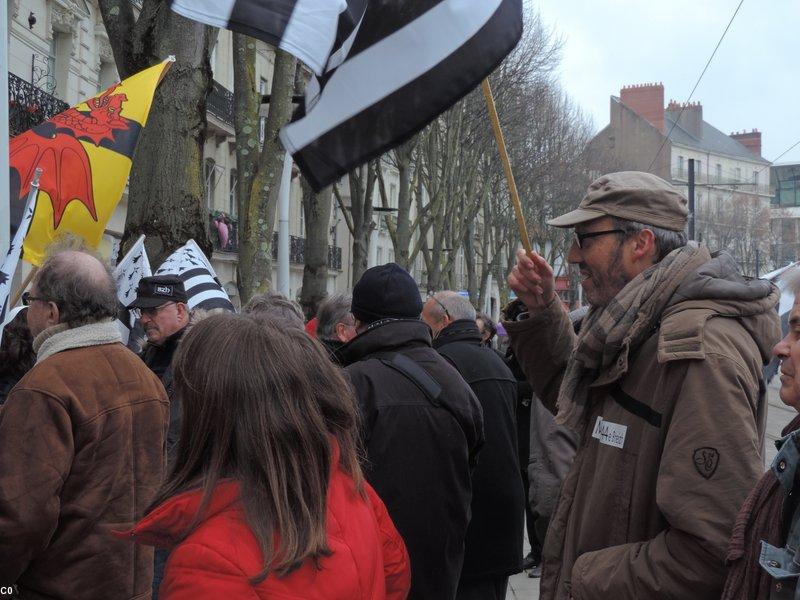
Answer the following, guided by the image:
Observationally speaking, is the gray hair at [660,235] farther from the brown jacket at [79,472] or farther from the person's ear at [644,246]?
the brown jacket at [79,472]

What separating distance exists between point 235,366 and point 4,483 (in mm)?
1337

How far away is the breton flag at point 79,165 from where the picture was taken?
485 cm

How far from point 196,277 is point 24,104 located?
11970mm

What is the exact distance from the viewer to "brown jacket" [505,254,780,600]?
217 centimetres

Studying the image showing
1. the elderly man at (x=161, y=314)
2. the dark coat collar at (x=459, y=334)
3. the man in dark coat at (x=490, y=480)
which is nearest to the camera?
the man in dark coat at (x=490, y=480)

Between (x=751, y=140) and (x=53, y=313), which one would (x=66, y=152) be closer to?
(x=53, y=313)

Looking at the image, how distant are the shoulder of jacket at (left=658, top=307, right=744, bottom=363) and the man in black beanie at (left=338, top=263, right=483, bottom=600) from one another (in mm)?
1237

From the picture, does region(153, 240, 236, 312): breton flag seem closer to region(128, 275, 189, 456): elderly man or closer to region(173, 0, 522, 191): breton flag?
region(128, 275, 189, 456): elderly man

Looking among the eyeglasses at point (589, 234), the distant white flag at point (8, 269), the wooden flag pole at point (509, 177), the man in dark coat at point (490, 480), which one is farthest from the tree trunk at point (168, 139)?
the eyeglasses at point (589, 234)

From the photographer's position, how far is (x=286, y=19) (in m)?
3.07

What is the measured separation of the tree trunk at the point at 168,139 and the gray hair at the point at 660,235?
406 cm

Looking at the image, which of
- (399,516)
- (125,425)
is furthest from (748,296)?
(125,425)

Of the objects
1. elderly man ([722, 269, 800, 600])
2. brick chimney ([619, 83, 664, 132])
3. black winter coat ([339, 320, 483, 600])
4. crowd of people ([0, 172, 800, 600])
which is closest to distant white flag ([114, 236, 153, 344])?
crowd of people ([0, 172, 800, 600])

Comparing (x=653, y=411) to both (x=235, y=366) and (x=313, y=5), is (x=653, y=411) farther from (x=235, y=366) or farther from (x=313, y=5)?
(x=313, y=5)
